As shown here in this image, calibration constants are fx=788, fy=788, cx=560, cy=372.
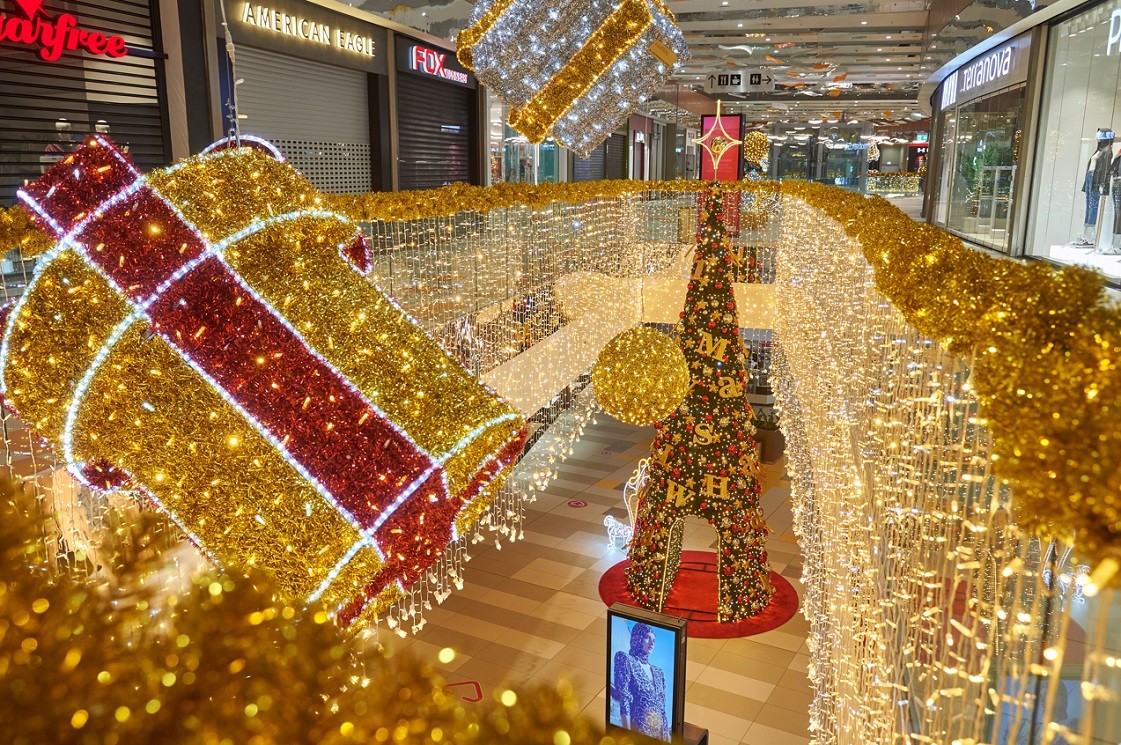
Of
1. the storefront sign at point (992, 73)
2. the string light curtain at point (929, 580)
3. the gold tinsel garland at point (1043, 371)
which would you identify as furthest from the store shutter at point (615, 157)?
the gold tinsel garland at point (1043, 371)

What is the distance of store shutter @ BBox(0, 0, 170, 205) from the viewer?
662 centimetres

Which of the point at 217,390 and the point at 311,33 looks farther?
the point at 311,33

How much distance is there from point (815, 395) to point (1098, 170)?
257 inches

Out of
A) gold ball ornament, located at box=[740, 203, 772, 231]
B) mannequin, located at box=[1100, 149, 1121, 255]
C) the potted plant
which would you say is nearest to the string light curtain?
gold ball ornament, located at box=[740, 203, 772, 231]

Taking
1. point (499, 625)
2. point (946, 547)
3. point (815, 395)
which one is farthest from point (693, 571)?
point (946, 547)

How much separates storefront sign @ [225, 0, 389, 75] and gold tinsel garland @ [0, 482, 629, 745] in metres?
9.40

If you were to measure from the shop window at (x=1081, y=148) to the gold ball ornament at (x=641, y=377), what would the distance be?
17.7 feet

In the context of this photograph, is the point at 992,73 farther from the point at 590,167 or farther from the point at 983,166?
the point at 590,167

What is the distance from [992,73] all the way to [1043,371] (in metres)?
13.1

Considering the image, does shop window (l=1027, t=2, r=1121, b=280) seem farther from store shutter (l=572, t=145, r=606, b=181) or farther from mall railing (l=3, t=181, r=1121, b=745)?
store shutter (l=572, t=145, r=606, b=181)

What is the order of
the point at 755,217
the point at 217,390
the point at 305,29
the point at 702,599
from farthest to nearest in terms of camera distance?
the point at 305,29, the point at 755,217, the point at 702,599, the point at 217,390

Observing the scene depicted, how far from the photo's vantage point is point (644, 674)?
16.1 feet

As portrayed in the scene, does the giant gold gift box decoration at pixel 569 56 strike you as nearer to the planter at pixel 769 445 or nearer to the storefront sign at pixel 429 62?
the storefront sign at pixel 429 62

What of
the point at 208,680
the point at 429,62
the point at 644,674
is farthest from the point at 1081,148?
the point at 208,680
